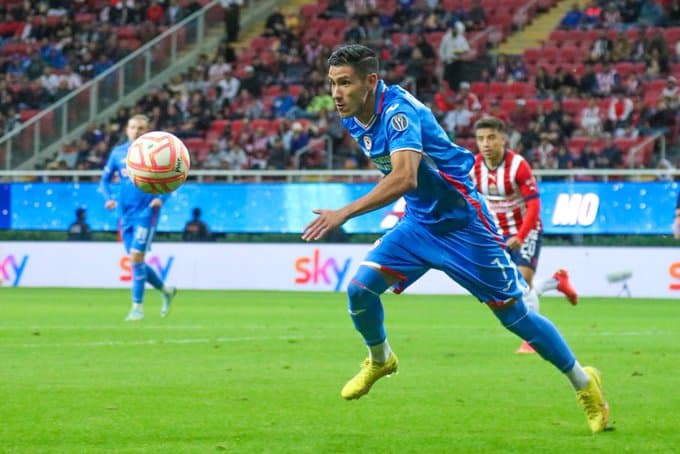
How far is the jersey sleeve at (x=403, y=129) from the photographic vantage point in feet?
24.8

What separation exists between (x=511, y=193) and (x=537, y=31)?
22.0m

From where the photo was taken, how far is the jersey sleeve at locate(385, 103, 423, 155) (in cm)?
755

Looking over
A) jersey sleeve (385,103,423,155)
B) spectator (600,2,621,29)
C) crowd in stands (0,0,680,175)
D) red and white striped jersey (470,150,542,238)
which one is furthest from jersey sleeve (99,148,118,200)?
spectator (600,2,621,29)

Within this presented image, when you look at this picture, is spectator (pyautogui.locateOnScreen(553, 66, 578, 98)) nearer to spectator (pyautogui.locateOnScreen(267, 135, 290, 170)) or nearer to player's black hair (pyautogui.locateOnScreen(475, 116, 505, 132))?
spectator (pyautogui.locateOnScreen(267, 135, 290, 170))

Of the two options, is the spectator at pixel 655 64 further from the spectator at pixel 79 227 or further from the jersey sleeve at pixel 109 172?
the jersey sleeve at pixel 109 172

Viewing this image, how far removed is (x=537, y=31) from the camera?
3450 centimetres

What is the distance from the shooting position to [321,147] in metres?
29.2

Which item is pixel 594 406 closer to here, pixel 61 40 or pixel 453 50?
pixel 453 50

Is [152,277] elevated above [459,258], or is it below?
below

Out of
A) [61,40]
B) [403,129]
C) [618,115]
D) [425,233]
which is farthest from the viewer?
[61,40]

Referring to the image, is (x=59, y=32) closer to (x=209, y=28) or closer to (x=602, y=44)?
(x=209, y=28)

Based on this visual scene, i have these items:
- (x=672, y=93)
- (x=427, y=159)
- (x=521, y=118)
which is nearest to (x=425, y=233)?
(x=427, y=159)

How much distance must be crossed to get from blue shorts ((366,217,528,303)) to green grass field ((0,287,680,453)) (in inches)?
31.6

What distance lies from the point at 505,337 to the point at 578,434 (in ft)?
24.2
